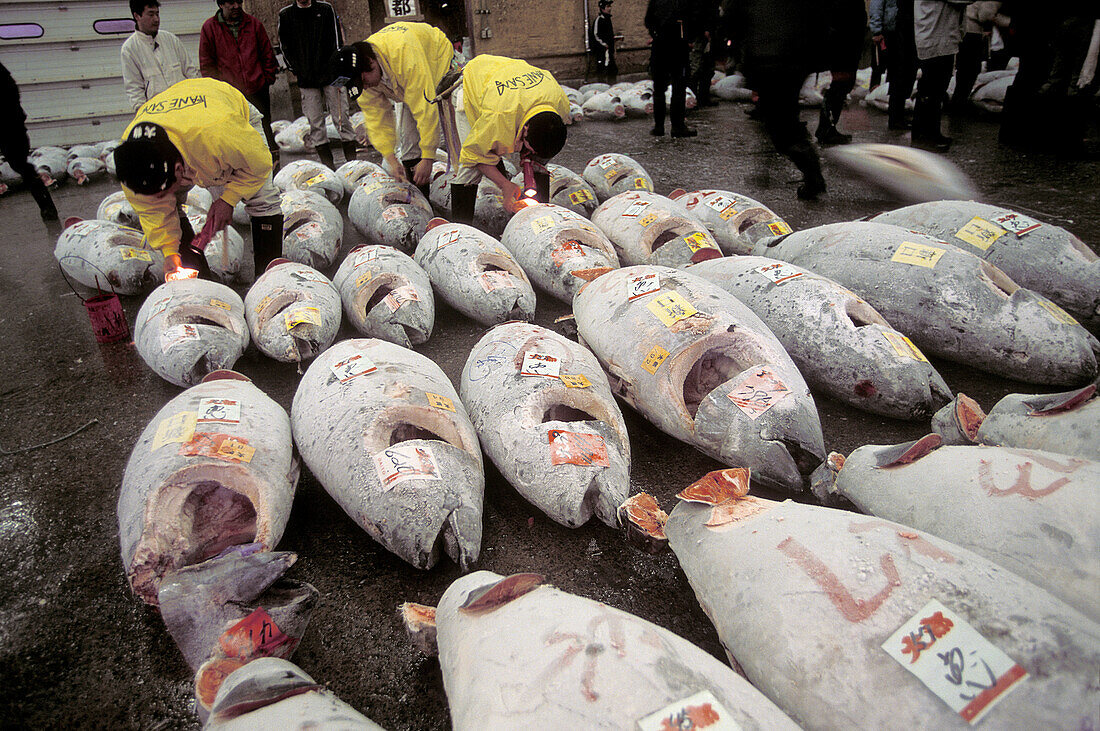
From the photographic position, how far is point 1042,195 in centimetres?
462

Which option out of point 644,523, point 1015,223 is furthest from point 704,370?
point 1015,223

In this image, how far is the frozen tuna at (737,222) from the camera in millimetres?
3781

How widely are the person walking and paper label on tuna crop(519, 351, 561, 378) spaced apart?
16.7 feet

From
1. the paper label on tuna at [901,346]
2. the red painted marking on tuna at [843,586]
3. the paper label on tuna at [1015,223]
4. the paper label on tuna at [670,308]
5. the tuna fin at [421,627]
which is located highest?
the paper label on tuna at [1015,223]

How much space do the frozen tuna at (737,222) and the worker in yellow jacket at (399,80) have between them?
92.2 inches

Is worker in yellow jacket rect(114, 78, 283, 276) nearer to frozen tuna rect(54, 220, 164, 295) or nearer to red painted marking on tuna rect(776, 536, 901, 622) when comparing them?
frozen tuna rect(54, 220, 164, 295)

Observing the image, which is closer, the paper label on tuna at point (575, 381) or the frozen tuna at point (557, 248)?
the paper label on tuna at point (575, 381)

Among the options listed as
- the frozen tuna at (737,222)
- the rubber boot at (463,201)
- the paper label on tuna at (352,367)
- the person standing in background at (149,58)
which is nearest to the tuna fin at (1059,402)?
the frozen tuna at (737,222)

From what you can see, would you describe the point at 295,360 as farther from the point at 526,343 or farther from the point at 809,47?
the point at 809,47

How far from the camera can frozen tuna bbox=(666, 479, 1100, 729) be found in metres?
0.94

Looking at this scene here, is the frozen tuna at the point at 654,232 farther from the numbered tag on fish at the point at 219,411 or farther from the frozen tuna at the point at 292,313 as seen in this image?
the numbered tag on fish at the point at 219,411

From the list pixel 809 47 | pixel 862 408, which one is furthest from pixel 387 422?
pixel 809 47

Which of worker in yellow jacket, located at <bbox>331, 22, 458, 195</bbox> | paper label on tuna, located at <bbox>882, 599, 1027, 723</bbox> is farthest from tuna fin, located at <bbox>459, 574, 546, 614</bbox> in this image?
worker in yellow jacket, located at <bbox>331, 22, 458, 195</bbox>

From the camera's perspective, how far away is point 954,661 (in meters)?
0.99
